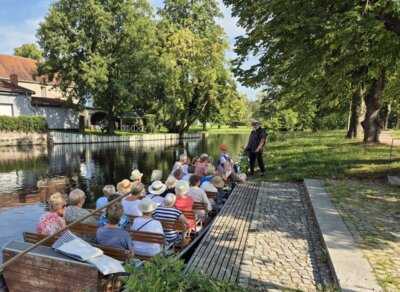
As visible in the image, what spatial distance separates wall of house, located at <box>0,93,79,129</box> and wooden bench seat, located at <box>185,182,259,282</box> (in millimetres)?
33509

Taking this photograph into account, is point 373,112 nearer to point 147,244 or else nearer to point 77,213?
point 147,244

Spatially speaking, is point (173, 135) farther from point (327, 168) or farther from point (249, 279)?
point (249, 279)

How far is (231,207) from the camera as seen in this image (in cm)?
855

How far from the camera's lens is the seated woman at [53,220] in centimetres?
538

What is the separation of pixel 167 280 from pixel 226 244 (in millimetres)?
2498

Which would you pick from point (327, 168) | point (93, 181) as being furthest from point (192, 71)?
point (327, 168)

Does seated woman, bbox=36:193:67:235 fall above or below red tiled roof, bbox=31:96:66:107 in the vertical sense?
below

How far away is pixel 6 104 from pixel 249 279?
36870mm

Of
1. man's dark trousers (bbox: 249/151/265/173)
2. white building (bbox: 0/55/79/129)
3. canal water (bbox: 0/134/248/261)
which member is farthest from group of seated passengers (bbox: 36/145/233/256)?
white building (bbox: 0/55/79/129)

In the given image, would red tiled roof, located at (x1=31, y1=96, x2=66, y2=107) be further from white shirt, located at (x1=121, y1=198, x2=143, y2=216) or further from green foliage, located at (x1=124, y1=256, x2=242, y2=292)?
green foliage, located at (x1=124, y1=256, x2=242, y2=292)

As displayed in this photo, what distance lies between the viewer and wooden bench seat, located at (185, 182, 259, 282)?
4988 mm

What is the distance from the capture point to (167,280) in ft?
12.0

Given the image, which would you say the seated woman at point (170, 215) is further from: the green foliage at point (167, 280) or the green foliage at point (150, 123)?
the green foliage at point (150, 123)

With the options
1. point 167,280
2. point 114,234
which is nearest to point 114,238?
point 114,234
